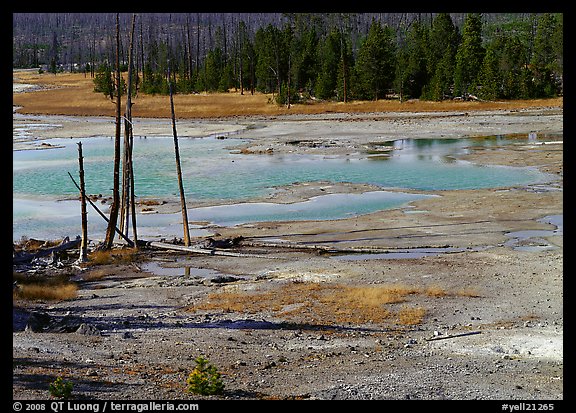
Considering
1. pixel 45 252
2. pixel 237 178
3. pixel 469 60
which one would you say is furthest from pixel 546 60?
pixel 45 252

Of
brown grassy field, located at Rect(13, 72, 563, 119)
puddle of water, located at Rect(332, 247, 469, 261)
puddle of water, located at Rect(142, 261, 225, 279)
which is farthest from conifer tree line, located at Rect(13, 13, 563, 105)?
puddle of water, located at Rect(332, 247, 469, 261)

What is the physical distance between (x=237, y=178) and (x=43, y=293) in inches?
745

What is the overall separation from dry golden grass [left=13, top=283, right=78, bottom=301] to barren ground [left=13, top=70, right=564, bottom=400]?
26 cm

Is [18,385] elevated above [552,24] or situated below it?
below

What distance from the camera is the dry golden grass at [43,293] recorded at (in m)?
17.6

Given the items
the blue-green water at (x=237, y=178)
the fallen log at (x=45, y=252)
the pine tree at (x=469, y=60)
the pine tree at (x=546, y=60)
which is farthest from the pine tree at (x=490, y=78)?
the fallen log at (x=45, y=252)

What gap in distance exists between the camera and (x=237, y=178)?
3638 cm

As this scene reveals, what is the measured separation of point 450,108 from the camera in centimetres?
6575

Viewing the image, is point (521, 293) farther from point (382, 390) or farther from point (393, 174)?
point (393, 174)

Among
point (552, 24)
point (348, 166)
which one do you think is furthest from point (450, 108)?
point (348, 166)

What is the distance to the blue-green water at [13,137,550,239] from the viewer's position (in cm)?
2842

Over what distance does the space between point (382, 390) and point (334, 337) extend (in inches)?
133

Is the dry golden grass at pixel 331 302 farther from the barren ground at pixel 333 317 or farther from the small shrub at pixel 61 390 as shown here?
the small shrub at pixel 61 390

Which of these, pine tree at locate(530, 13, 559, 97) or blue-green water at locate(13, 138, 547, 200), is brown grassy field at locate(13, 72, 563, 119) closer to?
pine tree at locate(530, 13, 559, 97)
